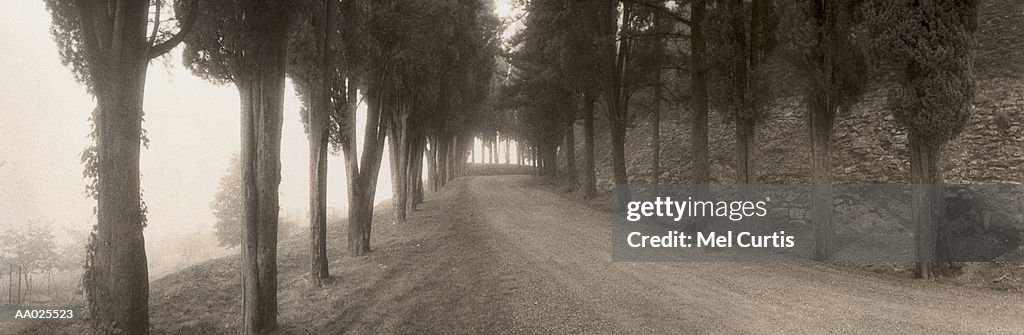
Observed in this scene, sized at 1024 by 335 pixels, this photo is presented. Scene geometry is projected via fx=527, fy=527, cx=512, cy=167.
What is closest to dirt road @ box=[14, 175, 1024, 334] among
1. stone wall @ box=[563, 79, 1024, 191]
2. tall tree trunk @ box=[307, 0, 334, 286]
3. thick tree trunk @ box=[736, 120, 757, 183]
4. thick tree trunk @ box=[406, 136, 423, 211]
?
tall tree trunk @ box=[307, 0, 334, 286]

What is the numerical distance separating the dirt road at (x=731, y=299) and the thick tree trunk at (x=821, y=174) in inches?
36.9

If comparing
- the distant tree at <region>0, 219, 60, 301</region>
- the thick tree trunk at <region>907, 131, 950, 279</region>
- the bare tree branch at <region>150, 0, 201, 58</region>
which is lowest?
the distant tree at <region>0, 219, 60, 301</region>

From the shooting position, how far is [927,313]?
24.2ft

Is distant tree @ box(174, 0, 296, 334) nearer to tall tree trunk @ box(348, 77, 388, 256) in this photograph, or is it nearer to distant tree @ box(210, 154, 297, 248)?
tall tree trunk @ box(348, 77, 388, 256)

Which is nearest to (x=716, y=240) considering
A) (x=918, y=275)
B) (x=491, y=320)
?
(x=918, y=275)

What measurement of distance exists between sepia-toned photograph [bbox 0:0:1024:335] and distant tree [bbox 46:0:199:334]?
25mm

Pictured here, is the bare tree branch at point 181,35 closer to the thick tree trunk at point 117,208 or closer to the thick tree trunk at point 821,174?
the thick tree trunk at point 117,208

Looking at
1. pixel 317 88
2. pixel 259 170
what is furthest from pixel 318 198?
pixel 259 170

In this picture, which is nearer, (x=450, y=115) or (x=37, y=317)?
(x=37, y=317)

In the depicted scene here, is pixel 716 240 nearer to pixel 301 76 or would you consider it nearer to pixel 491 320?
pixel 491 320

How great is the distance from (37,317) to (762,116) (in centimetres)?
1522

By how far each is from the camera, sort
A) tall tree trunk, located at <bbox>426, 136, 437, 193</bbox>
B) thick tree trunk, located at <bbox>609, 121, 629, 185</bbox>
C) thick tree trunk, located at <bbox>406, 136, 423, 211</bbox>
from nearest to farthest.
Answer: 1. thick tree trunk, located at <bbox>609, 121, 629, 185</bbox>
2. thick tree trunk, located at <bbox>406, 136, 423, 211</bbox>
3. tall tree trunk, located at <bbox>426, 136, 437, 193</bbox>

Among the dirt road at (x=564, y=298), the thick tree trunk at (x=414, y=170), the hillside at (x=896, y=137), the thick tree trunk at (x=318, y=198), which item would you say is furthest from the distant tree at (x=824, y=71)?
the thick tree trunk at (x=414, y=170)

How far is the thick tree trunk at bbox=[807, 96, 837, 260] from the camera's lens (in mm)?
11500
